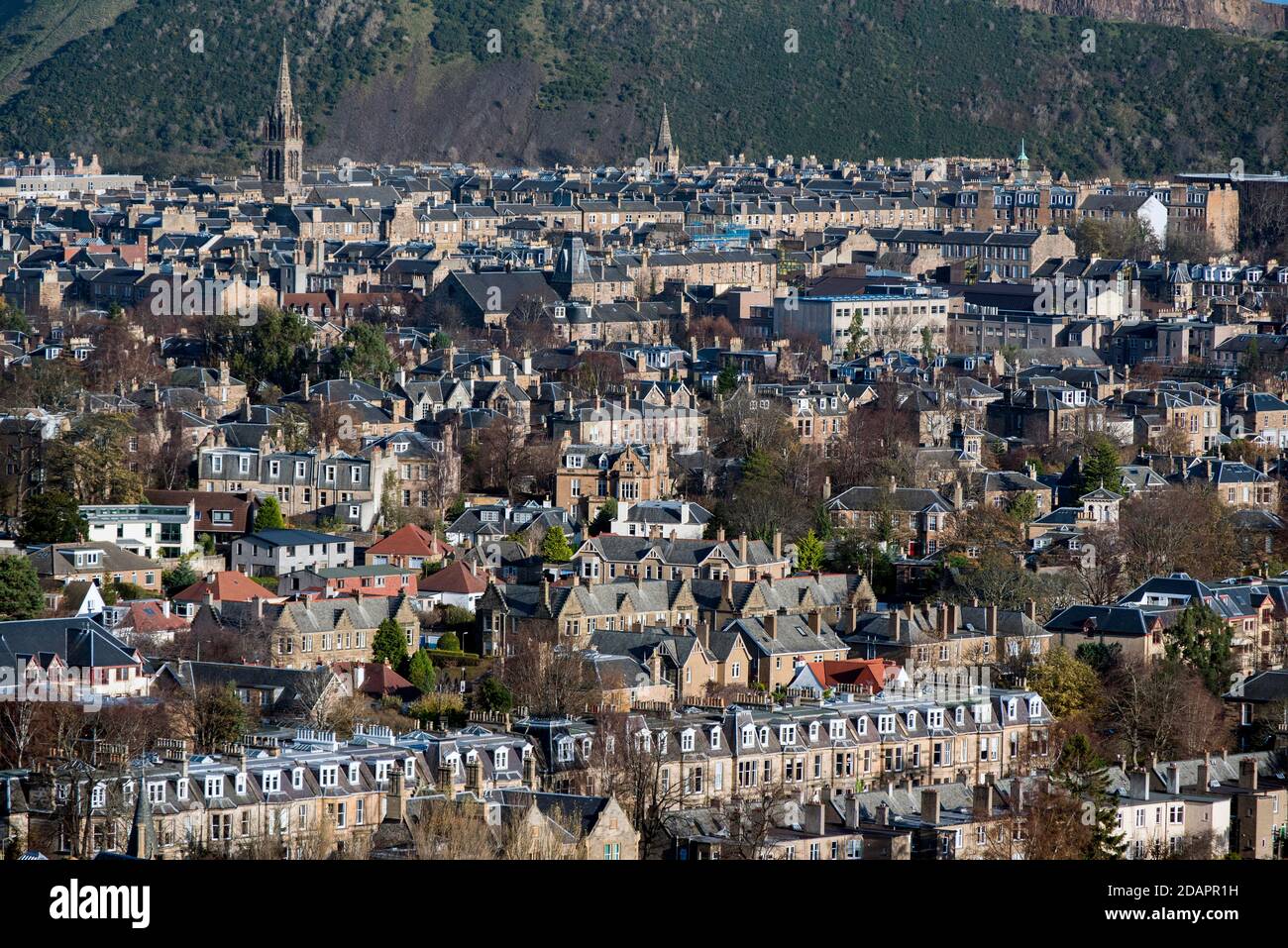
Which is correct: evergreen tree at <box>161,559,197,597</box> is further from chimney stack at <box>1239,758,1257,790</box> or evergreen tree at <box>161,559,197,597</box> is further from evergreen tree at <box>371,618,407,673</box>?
chimney stack at <box>1239,758,1257,790</box>

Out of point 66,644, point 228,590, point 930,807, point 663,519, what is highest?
point 663,519

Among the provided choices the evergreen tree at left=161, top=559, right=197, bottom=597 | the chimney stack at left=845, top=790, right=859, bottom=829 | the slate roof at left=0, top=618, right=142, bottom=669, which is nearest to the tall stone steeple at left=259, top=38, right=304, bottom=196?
the evergreen tree at left=161, top=559, right=197, bottom=597

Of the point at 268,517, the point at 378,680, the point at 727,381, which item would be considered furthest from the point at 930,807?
the point at 727,381

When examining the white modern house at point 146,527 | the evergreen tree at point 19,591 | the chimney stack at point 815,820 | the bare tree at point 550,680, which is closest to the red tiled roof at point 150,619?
the evergreen tree at point 19,591

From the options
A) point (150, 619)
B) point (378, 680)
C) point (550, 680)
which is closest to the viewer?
point (550, 680)

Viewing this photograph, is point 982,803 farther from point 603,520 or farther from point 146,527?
point 603,520
